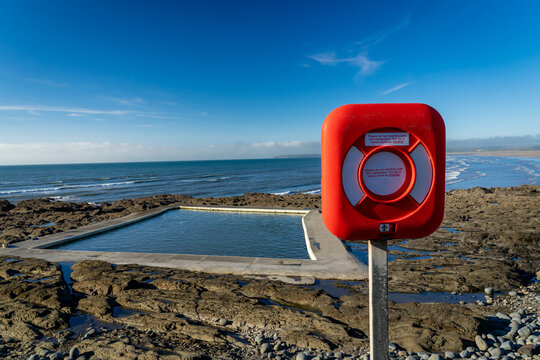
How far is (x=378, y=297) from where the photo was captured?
178 centimetres

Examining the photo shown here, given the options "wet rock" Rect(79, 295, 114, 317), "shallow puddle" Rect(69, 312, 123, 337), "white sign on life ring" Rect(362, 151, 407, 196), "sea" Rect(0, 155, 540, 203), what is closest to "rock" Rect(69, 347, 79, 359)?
"shallow puddle" Rect(69, 312, 123, 337)

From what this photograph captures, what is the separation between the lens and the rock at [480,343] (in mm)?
4254

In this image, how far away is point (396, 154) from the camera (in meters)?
1.70

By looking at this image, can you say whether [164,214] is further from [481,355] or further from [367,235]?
[367,235]

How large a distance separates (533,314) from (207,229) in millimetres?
11070

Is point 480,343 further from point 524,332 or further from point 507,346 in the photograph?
point 524,332

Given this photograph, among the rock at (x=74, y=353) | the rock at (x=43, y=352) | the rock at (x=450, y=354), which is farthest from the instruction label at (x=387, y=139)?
the rock at (x=43, y=352)

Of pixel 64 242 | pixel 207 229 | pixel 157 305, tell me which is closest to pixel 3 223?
pixel 64 242

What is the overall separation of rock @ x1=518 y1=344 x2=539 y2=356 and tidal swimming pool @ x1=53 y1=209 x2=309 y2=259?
19.3 feet

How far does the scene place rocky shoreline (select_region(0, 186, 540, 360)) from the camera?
14.0ft

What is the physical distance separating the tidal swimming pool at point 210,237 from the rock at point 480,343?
17.9 ft

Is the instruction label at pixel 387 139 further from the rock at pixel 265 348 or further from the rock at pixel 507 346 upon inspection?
the rock at pixel 507 346

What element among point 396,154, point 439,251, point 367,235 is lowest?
point 439,251

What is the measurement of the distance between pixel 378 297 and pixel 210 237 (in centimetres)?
1102
